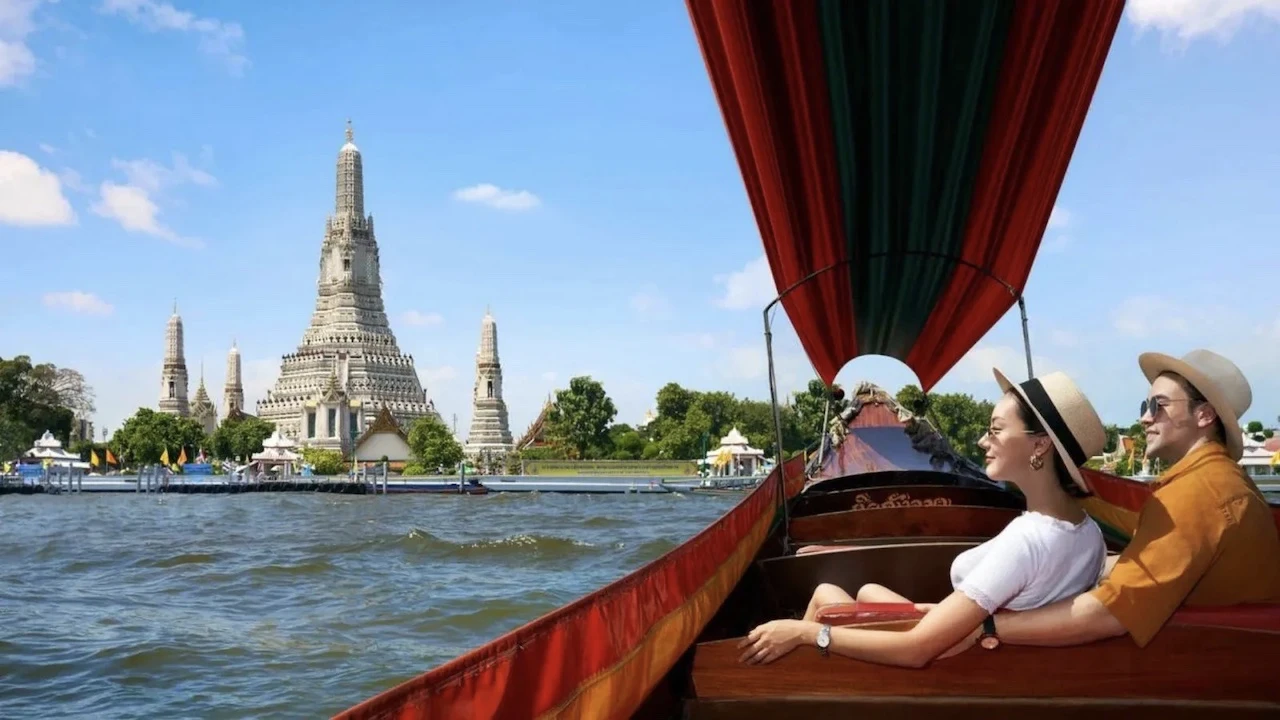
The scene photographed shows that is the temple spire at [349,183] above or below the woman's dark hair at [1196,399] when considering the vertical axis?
above

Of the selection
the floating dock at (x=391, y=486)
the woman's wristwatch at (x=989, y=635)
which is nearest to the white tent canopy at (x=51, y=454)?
the floating dock at (x=391, y=486)

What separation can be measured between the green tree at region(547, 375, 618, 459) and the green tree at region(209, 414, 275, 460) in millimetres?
26010

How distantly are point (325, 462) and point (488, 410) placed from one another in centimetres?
1200

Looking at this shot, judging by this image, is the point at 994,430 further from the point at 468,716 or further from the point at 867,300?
the point at 867,300

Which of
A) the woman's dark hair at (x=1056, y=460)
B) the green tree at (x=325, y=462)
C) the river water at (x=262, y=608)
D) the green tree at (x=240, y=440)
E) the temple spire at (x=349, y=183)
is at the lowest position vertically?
the river water at (x=262, y=608)

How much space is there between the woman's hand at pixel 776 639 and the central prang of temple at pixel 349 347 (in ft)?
258

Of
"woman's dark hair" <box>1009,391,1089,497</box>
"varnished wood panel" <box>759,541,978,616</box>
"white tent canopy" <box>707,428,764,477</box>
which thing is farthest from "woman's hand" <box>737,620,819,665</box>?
"white tent canopy" <box>707,428,764,477</box>

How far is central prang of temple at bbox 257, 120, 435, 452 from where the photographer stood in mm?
80938

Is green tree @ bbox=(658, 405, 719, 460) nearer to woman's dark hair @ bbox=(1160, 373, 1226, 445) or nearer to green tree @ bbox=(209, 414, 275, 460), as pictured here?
green tree @ bbox=(209, 414, 275, 460)

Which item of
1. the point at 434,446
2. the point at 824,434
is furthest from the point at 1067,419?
the point at 434,446

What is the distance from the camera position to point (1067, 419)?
2.20m

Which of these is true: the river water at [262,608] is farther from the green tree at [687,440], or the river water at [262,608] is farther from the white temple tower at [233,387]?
the white temple tower at [233,387]

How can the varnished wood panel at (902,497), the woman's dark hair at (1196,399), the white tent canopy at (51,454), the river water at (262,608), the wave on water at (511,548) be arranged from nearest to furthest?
the woman's dark hair at (1196,399), the river water at (262,608), the varnished wood panel at (902,497), the wave on water at (511,548), the white tent canopy at (51,454)

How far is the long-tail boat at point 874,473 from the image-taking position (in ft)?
7.27
